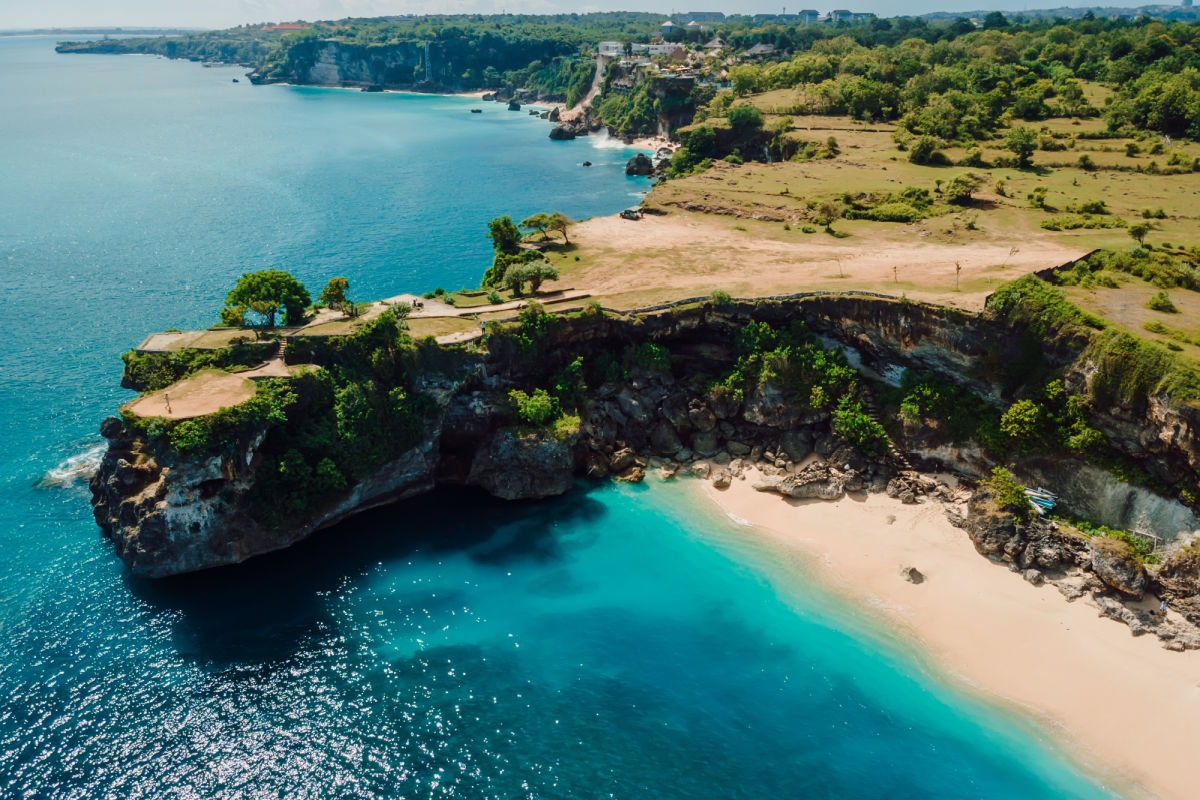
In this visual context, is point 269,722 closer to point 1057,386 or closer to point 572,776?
point 572,776

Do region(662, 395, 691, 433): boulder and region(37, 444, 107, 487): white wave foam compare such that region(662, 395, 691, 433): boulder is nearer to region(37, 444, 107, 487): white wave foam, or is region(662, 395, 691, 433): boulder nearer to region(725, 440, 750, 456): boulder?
region(725, 440, 750, 456): boulder

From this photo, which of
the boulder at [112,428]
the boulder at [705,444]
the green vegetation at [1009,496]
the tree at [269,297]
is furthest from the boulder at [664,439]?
the boulder at [112,428]

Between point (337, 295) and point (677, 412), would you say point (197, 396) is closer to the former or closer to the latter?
point (337, 295)

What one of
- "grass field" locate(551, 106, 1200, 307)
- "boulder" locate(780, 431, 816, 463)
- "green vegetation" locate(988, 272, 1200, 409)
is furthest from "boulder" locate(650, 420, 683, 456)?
"green vegetation" locate(988, 272, 1200, 409)

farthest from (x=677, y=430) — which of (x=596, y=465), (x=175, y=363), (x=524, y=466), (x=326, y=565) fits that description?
(x=175, y=363)

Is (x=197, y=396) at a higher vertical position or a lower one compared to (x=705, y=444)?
higher
